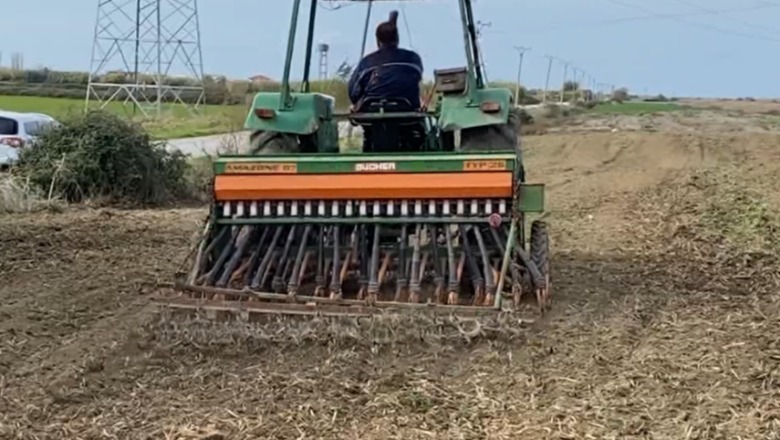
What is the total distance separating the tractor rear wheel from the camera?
6.30m

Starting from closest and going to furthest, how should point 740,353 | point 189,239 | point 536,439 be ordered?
point 536,439
point 740,353
point 189,239

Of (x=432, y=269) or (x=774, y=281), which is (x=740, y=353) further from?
(x=774, y=281)

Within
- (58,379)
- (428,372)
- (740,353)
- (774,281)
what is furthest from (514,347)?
(774,281)

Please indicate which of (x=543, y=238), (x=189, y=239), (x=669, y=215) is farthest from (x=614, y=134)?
(x=543, y=238)

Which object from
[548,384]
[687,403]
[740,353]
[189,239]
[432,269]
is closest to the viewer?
[687,403]

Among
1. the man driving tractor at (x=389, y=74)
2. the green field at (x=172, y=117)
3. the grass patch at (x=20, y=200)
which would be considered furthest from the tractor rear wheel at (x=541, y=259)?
the green field at (x=172, y=117)

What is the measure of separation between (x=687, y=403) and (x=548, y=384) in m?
0.61

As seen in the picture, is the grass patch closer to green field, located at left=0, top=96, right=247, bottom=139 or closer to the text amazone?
the text amazone

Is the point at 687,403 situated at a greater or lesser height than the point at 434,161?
lesser

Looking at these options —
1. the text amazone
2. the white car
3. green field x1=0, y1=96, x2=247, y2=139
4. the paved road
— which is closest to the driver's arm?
the text amazone

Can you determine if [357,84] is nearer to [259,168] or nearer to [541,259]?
[259,168]

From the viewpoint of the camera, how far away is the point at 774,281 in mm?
8062

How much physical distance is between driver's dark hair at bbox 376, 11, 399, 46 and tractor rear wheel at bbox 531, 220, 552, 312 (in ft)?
4.89

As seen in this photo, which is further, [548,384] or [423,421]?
[548,384]
